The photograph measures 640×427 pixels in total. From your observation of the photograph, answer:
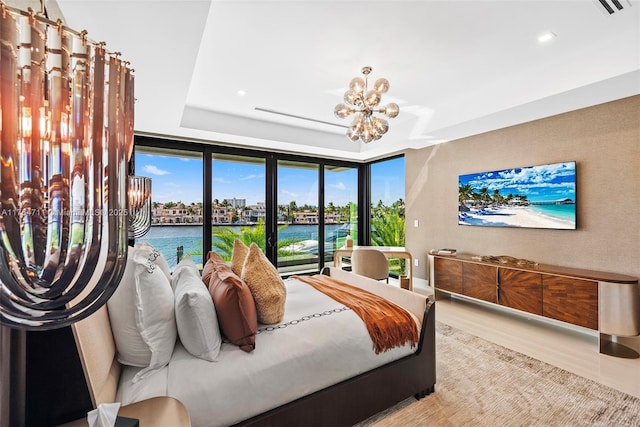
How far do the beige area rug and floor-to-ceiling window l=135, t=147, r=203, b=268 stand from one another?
363 centimetres

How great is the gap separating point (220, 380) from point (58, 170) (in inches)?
48.5

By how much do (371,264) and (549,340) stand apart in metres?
2.00

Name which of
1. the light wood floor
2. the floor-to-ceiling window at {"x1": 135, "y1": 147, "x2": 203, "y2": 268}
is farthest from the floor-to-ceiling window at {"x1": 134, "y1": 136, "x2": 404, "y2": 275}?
the light wood floor

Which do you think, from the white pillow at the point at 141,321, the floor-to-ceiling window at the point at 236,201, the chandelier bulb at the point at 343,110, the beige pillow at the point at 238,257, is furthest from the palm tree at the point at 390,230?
the white pillow at the point at 141,321

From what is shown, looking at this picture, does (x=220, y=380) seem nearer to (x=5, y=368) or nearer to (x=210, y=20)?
(x=5, y=368)

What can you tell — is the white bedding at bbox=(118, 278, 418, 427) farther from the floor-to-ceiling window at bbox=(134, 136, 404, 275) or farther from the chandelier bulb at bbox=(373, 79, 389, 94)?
the floor-to-ceiling window at bbox=(134, 136, 404, 275)

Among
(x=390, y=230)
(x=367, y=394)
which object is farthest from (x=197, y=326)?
(x=390, y=230)

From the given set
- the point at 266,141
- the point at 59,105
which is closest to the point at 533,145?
the point at 266,141

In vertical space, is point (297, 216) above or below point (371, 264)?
above

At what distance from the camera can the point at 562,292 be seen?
115 inches

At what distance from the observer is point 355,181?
6.20 meters

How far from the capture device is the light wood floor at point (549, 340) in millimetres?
2328

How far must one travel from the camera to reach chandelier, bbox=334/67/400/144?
8.47ft

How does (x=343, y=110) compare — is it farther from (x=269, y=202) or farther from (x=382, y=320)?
(x=269, y=202)
